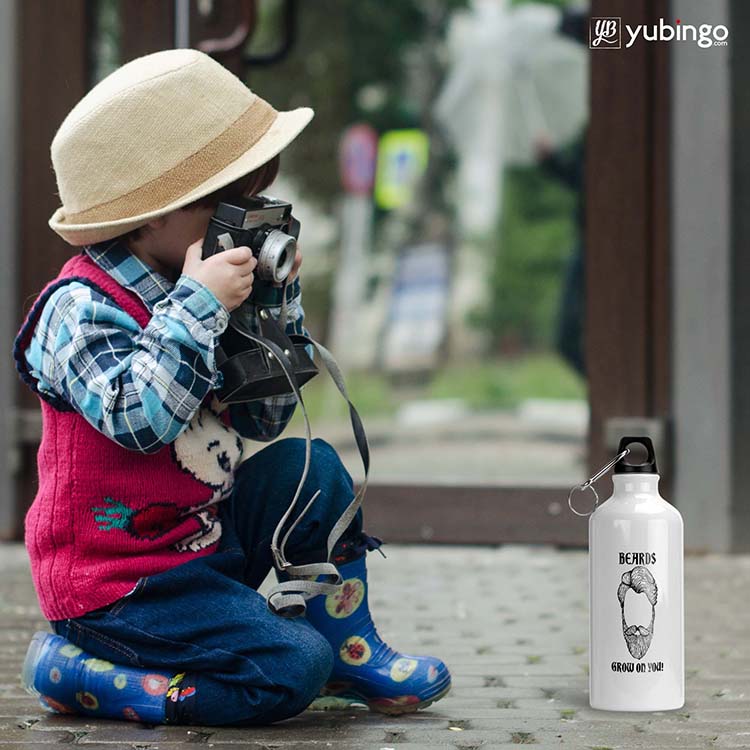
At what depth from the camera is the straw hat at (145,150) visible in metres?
2.57

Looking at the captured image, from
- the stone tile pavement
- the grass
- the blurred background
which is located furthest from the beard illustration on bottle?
the grass

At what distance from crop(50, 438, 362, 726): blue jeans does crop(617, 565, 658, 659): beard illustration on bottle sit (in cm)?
51

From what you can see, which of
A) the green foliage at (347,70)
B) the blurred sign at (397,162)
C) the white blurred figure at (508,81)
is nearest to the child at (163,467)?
the white blurred figure at (508,81)

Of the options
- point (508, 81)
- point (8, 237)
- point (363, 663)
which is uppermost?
point (508, 81)

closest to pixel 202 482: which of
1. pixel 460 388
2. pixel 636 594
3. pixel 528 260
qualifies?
pixel 636 594

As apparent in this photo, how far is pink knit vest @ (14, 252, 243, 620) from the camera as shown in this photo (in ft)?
8.36

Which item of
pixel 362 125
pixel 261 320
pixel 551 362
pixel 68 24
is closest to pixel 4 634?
pixel 261 320

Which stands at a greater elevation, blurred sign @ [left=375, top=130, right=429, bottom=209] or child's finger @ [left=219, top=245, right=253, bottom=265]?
blurred sign @ [left=375, top=130, right=429, bottom=209]

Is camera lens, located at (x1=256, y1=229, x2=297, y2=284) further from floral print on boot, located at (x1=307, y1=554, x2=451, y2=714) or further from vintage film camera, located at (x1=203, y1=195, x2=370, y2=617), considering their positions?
floral print on boot, located at (x1=307, y1=554, x2=451, y2=714)

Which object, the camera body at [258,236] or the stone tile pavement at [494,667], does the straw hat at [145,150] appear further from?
the stone tile pavement at [494,667]

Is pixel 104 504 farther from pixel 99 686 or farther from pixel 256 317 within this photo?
pixel 256 317

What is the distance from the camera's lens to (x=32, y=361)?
8.51ft

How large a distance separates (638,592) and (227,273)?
2.89 ft

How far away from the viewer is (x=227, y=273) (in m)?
2.47
